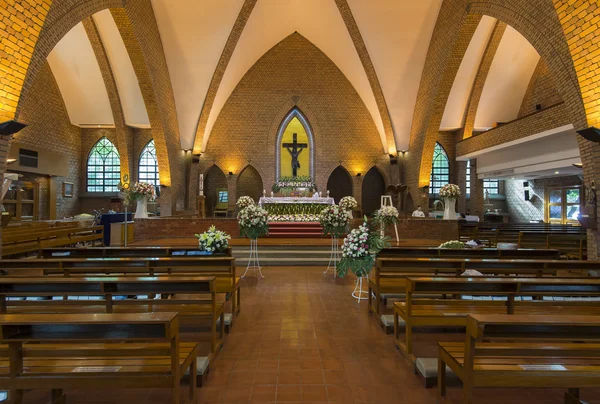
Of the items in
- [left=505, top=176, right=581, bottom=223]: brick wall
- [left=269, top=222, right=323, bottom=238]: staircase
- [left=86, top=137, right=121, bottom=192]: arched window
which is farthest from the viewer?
[left=86, top=137, right=121, bottom=192]: arched window

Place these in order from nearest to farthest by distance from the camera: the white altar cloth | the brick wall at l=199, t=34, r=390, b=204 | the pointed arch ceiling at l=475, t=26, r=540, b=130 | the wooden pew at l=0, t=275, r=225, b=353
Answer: the wooden pew at l=0, t=275, r=225, b=353 < the white altar cloth < the pointed arch ceiling at l=475, t=26, r=540, b=130 < the brick wall at l=199, t=34, r=390, b=204

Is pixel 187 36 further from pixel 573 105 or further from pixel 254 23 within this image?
pixel 573 105

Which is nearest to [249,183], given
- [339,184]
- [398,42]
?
[339,184]

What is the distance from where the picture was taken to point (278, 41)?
18938 millimetres

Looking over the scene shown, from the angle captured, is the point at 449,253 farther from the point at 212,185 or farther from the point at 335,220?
the point at 212,185

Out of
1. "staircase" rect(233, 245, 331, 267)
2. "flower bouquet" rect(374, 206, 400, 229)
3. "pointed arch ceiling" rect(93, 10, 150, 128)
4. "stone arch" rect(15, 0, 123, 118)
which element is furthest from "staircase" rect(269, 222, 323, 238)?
"pointed arch ceiling" rect(93, 10, 150, 128)

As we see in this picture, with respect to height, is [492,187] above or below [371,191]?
above

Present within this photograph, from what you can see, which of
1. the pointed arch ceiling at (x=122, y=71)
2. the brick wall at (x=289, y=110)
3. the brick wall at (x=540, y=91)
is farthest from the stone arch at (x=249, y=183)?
the brick wall at (x=540, y=91)

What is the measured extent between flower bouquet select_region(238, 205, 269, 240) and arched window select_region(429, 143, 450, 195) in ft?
50.4

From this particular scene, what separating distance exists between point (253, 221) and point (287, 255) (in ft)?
7.55

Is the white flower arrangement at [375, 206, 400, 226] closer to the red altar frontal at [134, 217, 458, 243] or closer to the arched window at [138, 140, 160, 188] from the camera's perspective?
the red altar frontal at [134, 217, 458, 243]

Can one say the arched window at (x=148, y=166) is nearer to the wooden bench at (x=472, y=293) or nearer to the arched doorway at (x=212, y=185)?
the arched doorway at (x=212, y=185)

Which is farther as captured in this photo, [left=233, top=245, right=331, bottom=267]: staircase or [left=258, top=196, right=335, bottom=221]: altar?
[left=258, top=196, right=335, bottom=221]: altar

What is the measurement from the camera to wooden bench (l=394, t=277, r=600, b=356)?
10.7ft
